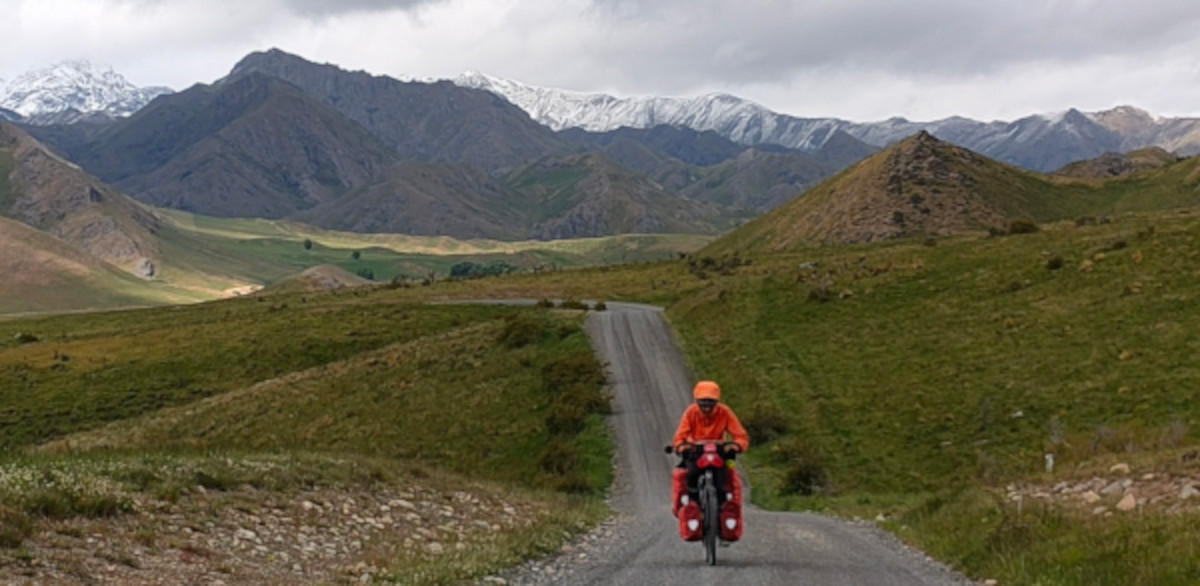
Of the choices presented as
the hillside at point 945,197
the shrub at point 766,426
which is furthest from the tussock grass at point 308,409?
the hillside at point 945,197

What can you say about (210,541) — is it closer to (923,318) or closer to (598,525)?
(598,525)

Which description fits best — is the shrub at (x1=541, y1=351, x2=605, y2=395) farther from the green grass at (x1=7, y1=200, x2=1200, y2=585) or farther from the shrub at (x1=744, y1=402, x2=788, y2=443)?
the shrub at (x1=744, y1=402, x2=788, y2=443)

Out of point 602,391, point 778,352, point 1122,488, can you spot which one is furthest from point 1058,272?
point 1122,488

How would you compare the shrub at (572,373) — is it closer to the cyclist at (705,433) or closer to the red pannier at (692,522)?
the cyclist at (705,433)

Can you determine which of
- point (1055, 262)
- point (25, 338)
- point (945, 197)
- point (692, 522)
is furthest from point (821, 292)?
point (945, 197)

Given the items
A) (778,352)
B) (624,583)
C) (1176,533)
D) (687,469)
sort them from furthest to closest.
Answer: (778,352), (687,469), (624,583), (1176,533)

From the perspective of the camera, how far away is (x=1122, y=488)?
61.9 ft

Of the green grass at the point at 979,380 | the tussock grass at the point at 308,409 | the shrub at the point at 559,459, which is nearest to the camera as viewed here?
the tussock grass at the point at 308,409

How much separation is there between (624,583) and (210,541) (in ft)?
21.9

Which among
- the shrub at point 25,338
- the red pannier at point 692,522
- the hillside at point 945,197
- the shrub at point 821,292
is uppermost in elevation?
the hillside at point 945,197

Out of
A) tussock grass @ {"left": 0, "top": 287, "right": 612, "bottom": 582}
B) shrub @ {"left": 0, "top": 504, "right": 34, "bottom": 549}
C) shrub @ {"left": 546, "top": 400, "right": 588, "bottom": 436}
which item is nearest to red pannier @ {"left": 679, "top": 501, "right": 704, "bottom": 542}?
tussock grass @ {"left": 0, "top": 287, "right": 612, "bottom": 582}

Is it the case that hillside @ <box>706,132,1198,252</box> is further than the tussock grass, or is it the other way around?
hillside @ <box>706,132,1198,252</box>

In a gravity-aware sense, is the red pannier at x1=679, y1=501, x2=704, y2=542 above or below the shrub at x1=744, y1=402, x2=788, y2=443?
above

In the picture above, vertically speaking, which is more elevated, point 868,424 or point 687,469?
point 687,469
